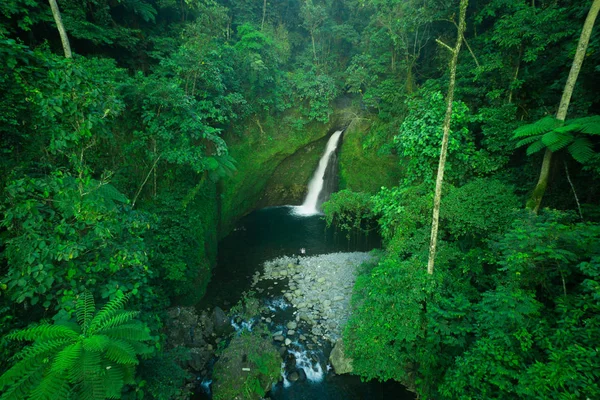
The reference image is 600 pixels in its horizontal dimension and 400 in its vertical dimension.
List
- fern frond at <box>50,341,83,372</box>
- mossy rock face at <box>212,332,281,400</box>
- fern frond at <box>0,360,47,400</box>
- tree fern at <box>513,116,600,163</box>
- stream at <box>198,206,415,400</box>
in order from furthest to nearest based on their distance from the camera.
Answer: stream at <box>198,206,415,400</box>
mossy rock face at <box>212,332,281,400</box>
tree fern at <box>513,116,600,163</box>
fern frond at <box>50,341,83,372</box>
fern frond at <box>0,360,47,400</box>

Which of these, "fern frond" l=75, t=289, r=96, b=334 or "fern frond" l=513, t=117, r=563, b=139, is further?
"fern frond" l=513, t=117, r=563, b=139

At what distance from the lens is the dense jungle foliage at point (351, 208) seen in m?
3.56

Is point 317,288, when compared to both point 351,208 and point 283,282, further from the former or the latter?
point 351,208

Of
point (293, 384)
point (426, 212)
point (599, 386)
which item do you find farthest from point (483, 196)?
point (293, 384)

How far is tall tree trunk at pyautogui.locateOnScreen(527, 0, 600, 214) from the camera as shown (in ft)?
16.2

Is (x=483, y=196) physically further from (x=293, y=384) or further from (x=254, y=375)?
(x=254, y=375)

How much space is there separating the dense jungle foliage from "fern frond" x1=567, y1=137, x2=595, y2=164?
4 centimetres

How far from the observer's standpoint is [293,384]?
22.7 feet

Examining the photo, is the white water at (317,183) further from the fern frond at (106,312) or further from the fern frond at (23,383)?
the fern frond at (23,383)

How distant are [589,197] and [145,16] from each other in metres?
15.6

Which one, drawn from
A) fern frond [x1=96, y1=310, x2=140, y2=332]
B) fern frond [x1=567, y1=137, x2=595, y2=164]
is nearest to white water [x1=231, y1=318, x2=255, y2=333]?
fern frond [x1=96, y1=310, x2=140, y2=332]

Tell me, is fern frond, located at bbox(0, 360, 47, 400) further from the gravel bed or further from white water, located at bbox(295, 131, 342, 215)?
white water, located at bbox(295, 131, 342, 215)

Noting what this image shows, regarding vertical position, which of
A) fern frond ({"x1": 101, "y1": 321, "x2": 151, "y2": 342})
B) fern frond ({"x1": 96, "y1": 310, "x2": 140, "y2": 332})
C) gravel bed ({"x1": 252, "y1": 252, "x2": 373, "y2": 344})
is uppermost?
fern frond ({"x1": 96, "y1": 310, "x2": 140, "y2": 332})

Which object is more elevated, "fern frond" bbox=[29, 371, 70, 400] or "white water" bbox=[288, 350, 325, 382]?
"fern frond" bbox=[29, 371, 70, 400]
